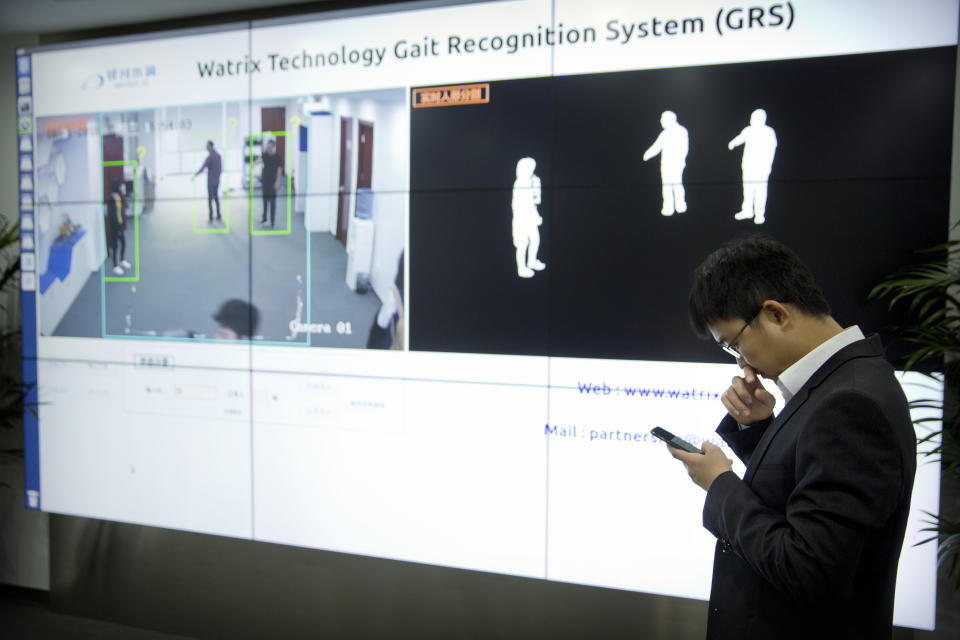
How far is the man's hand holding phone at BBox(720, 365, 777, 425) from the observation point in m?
1.53

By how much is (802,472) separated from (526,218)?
1.85 meters

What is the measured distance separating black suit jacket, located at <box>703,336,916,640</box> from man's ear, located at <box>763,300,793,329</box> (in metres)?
0.10

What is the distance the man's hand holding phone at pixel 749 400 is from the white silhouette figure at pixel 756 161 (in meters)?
1.22

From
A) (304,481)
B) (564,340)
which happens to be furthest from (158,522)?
(564,340)

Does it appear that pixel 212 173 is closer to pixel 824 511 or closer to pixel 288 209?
pixel 288 209

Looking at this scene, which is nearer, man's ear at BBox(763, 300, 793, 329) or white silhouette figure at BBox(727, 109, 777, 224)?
man's ear at BBox(763, 300, 793, 329)

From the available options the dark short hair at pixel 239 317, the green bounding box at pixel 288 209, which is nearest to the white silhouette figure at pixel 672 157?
the green bounding box at pixel 288 209

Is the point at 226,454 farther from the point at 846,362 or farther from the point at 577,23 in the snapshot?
the point at 846,362

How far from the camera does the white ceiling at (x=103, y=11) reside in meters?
3.29

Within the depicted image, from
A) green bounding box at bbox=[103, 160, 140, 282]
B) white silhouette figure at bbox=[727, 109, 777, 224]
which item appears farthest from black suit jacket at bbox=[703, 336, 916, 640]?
green bounding box at bbox=[103, 160, 140, 282]

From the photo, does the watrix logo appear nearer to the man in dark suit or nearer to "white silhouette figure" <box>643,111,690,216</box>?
"white silhouette figure" <box>643,111,690,216</box>

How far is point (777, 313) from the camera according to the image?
1.27 m

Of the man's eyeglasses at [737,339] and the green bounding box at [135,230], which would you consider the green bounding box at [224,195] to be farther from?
the man's eyeglasses at [737,339]

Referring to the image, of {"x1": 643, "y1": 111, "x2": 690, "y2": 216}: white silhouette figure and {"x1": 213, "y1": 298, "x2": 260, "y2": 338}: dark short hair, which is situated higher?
{"x1": 643, "y1": 111, "x2": 690, "y2": 216}: white silhouette figure
